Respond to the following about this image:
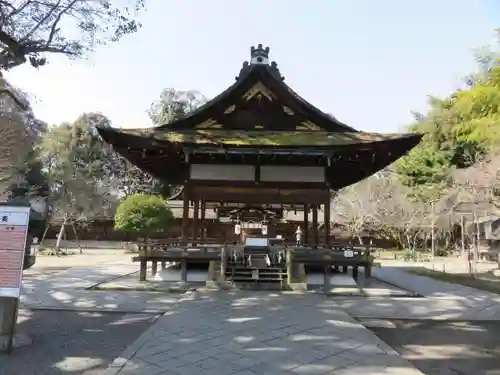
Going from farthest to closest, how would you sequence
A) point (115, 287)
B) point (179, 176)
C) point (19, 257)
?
point (179, 176) < point (115, 287) < point (19, 257)

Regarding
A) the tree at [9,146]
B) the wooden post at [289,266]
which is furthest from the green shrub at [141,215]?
the wooden post at [289,266]

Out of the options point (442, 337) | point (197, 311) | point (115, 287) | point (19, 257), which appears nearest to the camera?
point (19, 257)

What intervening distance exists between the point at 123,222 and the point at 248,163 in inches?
835

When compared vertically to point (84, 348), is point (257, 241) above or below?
above

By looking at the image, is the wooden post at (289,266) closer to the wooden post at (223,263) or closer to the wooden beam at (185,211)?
the wooden post at (223,263)

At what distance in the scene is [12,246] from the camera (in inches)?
215

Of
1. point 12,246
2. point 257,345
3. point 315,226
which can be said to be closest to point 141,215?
point 315,226

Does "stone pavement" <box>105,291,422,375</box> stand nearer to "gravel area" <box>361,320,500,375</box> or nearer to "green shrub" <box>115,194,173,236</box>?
"gravel area" <box>361,320,500,375</box>

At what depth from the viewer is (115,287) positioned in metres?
11.1

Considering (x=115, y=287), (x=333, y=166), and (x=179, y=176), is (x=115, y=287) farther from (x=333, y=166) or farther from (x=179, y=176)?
(x=333, y=166)

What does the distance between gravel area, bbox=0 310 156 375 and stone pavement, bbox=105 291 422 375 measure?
37cm

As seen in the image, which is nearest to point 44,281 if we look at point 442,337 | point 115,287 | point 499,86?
point 115,287

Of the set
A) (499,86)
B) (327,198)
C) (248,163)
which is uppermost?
(499,86)

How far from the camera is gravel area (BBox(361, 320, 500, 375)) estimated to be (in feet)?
17.0
